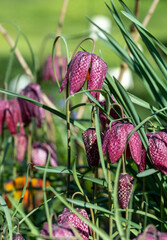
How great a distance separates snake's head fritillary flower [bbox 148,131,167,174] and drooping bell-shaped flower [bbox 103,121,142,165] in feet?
0.09

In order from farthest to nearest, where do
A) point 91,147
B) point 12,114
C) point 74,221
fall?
1. point 12,114
2. point 91,147
3. point 74,221

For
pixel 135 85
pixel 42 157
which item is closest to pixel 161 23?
pixel 135 85

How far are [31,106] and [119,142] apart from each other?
667mm

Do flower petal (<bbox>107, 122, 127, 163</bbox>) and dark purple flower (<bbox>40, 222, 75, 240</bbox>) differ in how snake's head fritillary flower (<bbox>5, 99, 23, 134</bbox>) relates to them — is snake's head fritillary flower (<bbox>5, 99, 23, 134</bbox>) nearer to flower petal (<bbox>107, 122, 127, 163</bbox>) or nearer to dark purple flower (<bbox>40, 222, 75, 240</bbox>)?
flower petal (<bbox>107, 122, 127, 163</bbox>)

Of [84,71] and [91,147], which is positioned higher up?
[84,71]

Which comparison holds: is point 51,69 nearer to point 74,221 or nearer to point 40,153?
point 40,153

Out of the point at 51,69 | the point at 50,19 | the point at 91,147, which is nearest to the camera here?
the point at 91,147

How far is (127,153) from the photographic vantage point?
110cm

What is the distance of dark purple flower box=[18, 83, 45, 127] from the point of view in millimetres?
1604

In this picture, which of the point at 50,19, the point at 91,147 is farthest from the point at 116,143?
the point at 50,19

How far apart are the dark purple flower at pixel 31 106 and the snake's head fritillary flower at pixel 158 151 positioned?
648 mm

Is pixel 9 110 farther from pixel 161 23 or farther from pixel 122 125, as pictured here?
pixel 161 23

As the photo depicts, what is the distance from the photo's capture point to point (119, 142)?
99 cm

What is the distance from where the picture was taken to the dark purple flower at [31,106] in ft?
5.26
